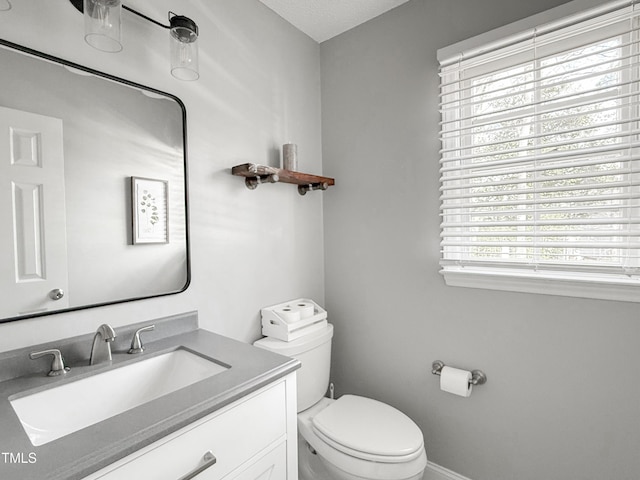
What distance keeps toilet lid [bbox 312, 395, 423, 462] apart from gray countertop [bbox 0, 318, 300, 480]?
20.2 inches

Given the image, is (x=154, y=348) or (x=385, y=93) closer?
(x=154, y=348)

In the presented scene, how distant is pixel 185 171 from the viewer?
1.34 metres

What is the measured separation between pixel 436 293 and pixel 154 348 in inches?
49.4

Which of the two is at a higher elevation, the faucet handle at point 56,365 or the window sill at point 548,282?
the window sill at point 548,282

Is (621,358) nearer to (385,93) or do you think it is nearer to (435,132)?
(435,132)

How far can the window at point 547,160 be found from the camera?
1.19 m

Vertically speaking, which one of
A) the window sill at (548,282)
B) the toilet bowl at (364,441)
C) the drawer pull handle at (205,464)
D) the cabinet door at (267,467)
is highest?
the window sill at (548,282)

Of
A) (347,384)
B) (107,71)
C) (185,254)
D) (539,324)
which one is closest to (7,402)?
(185,254)

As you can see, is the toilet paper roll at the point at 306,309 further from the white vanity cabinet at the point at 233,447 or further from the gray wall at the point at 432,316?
the white vanity cabinet at the point at 233,447

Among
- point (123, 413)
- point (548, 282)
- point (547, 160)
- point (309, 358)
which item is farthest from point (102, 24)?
point (548, 282)

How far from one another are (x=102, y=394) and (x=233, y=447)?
449mm

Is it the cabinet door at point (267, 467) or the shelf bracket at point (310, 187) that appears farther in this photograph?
the shelf bracket at point (310, 187)

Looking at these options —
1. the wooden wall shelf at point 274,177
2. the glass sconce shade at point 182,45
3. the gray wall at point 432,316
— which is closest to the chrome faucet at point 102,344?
the wooden wall shelf at point 274,177

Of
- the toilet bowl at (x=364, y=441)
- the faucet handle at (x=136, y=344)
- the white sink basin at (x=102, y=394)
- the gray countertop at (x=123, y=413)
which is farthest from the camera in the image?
the toilet bowl at (x=364, y=441)
